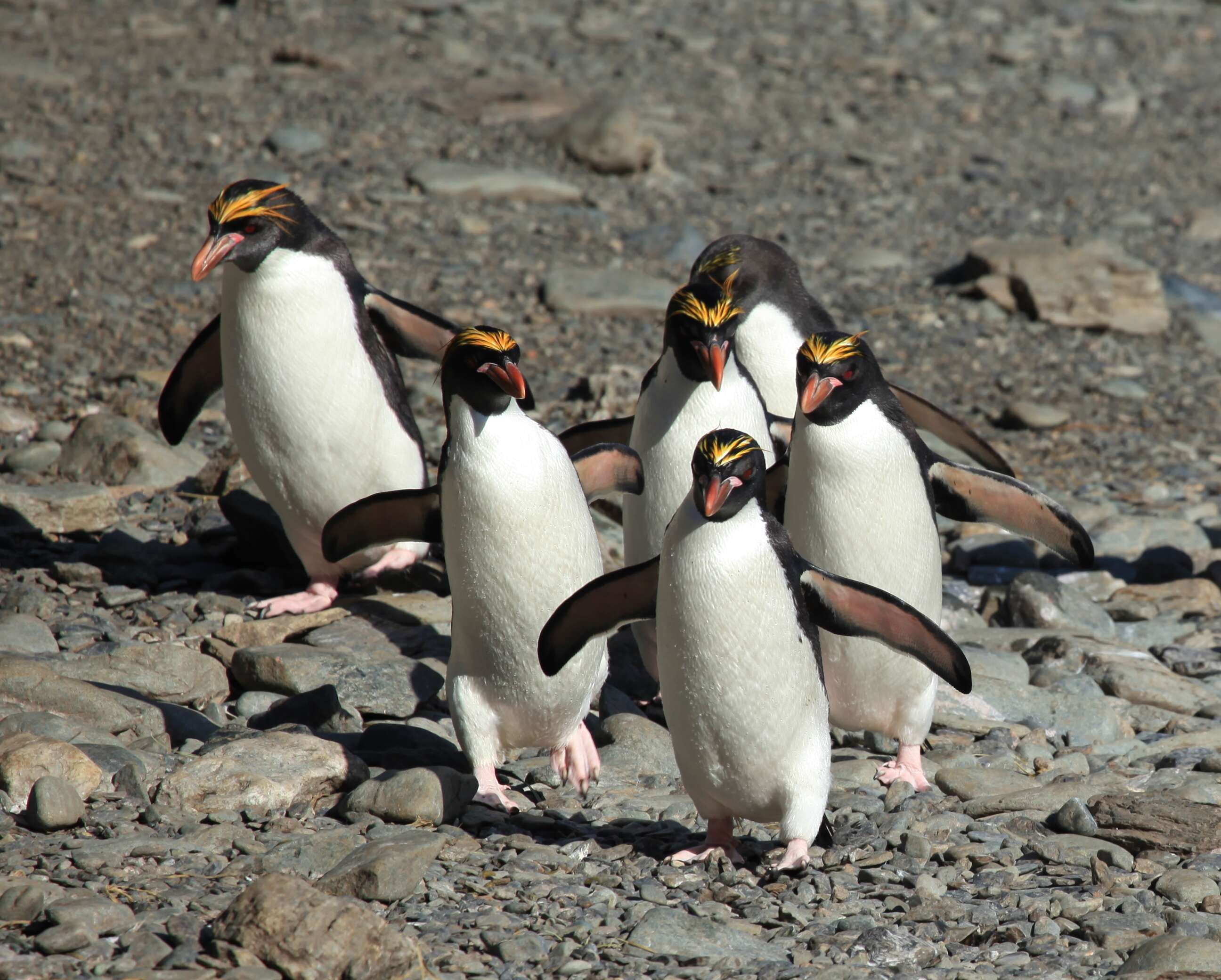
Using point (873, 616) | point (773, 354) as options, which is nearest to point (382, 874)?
point (873, 616)

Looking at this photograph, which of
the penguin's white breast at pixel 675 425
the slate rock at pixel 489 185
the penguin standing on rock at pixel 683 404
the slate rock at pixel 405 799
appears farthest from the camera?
the slate rock at pixel 489 185

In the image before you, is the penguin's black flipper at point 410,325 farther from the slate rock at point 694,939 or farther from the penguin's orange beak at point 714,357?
the slate rock at point 694,939

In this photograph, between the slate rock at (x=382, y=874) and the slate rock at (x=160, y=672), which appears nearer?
the slate rock at (x=382, y=874)

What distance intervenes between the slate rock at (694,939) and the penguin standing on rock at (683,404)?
1.42 m

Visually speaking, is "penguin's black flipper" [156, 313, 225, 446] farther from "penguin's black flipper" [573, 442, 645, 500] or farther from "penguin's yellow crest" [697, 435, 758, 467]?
"penguin's yellow crest" [697, 435, 758, 467]

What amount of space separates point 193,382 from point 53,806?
8.41ft

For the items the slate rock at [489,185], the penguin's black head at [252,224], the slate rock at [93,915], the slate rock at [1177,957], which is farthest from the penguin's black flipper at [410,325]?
the slate rock at [489,185]

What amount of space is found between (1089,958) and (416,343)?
10.4 ft

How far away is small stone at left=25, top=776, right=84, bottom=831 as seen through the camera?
11.1 feet

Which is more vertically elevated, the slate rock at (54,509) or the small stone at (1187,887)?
the slate rock at (54,509)

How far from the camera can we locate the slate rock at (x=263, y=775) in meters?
3.63

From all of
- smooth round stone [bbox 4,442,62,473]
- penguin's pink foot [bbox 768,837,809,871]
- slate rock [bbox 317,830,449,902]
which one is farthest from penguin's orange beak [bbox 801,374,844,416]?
smooth round stone [bbox 4,442,62,473]

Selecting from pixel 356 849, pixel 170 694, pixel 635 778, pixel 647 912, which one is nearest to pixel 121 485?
pixel 170 694

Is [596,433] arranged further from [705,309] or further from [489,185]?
[489,185]
